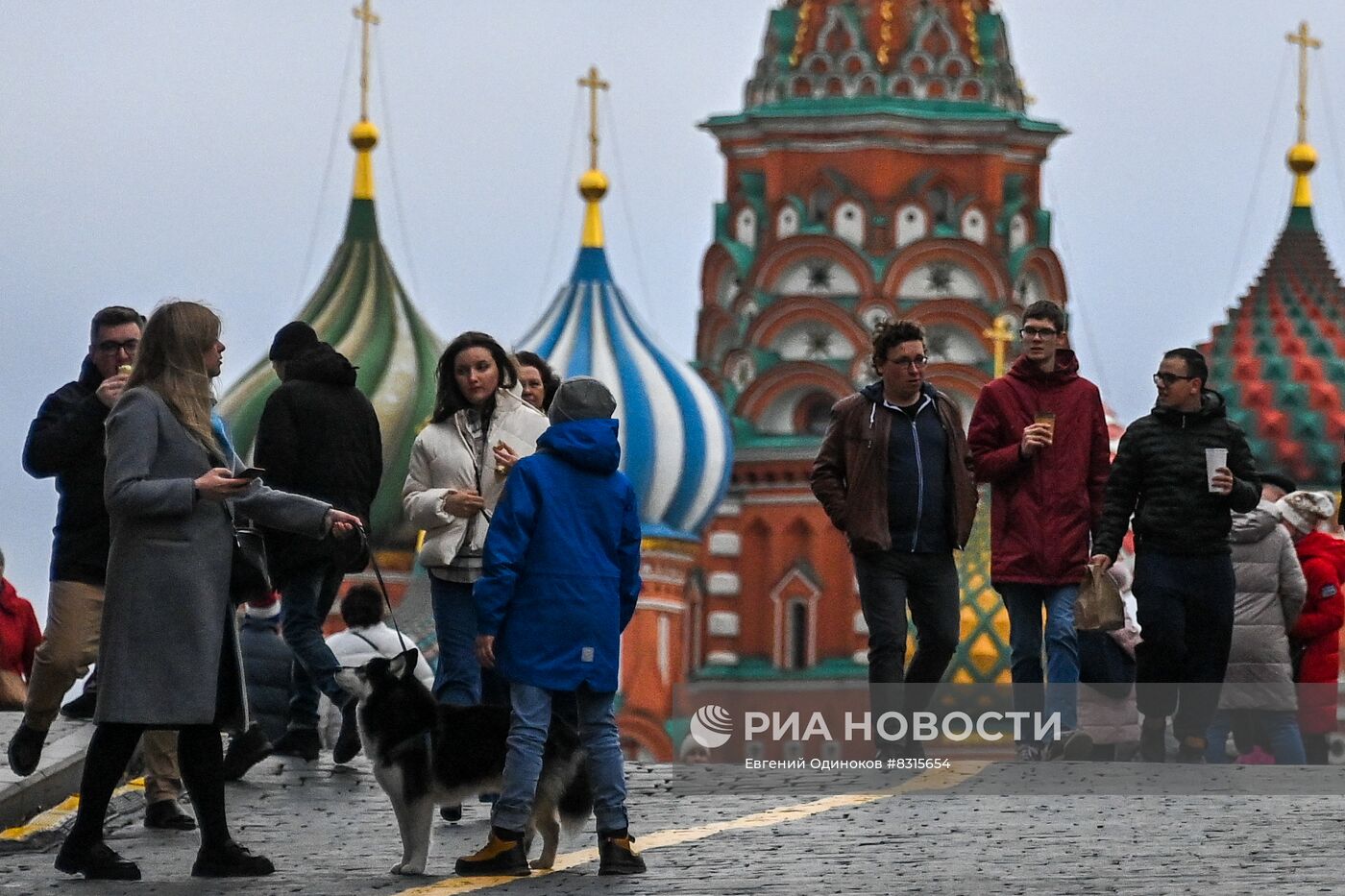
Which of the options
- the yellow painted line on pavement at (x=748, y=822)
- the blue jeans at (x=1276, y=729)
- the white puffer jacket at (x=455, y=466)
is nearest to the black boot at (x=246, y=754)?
the white puffer jacket at (x=455, y=466)

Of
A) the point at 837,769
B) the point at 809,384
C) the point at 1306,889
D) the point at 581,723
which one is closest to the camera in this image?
the point at 1306,889

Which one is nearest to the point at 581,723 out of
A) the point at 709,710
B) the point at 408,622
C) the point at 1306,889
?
the point at 1306,889

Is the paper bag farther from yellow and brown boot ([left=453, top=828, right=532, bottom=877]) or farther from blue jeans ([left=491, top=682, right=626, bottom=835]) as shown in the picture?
yellow and brown boot ([left=453, top=828, right=532, bottom=877])

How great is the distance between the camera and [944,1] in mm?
63375

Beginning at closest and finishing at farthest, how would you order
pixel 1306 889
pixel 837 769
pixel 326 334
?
pixel 1306 889, pixel 837 769, pixel 326 334

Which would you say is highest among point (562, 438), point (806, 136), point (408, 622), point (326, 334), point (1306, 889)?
point (806, 136)

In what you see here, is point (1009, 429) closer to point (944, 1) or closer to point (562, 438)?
point (562, 438)

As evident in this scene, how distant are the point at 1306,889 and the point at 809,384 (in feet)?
171

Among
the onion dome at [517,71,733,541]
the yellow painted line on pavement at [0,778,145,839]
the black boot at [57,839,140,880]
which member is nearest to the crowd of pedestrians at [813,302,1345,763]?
the yellow painted line on pavement at [0,778,145,839]

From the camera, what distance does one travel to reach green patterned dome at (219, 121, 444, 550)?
55156mm

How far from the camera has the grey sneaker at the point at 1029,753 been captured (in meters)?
13.3

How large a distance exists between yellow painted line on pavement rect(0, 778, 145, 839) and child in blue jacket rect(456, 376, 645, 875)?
1.47m

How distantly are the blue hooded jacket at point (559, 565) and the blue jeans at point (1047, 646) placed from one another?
278cm

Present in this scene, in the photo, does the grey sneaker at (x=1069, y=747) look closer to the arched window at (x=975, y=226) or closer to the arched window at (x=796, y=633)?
the arched window at (x=796, y=633)
